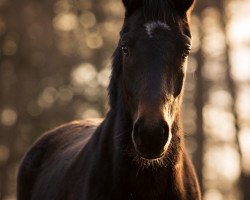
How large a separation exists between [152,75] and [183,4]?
3.40 ft

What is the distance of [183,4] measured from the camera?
603 centimetres

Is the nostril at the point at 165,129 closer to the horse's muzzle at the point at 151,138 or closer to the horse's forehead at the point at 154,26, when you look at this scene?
the horse's muzzle at the point at 151,138

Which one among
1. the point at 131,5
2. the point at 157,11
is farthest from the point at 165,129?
the point at 131,5

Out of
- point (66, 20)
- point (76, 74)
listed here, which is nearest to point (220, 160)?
point (76, 74)

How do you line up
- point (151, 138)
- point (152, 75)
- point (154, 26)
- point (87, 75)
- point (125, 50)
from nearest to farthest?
1. point (151, 138)
2. point (152, 75)
3. point (154, 26)
4. point (125, 50)
5. point (87, 75)

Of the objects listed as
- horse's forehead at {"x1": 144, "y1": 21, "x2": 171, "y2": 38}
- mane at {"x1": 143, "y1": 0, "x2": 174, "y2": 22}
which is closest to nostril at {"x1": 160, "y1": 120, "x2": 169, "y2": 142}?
horse's forehead at {"x1": 144, "y1": 21, "x2": 171, "y2": 38}

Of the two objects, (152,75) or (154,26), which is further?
(154,26)

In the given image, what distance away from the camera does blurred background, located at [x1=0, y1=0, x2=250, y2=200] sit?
25.9 metres

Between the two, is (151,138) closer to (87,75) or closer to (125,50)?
(125,50)

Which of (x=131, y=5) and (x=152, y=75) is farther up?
(x=131, y=5)

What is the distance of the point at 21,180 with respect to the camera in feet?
29.0

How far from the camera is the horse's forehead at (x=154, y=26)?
18.3ft

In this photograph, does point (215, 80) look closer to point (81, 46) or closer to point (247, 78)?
point (247, 78)

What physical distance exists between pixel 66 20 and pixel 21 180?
2042 cm
